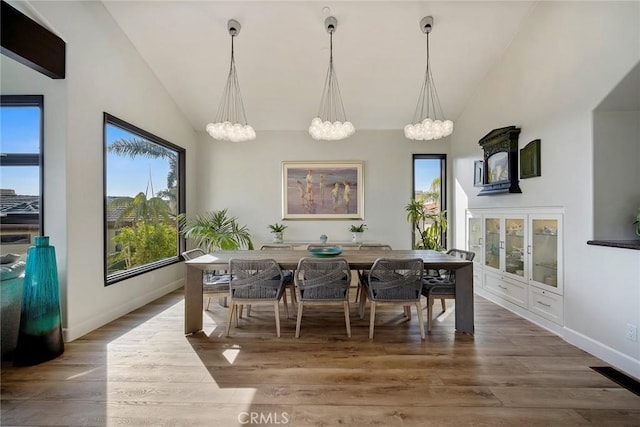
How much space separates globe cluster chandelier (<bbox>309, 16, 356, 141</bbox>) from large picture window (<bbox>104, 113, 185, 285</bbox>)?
2.45 metres

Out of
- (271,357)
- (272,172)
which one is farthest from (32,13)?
(271,357)

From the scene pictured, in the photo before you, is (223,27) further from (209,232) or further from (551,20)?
(551,20)

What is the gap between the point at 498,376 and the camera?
2.11m

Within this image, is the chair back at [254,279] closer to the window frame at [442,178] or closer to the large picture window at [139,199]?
the large picture window at [139,199]

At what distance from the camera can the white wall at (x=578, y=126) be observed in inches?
88.1

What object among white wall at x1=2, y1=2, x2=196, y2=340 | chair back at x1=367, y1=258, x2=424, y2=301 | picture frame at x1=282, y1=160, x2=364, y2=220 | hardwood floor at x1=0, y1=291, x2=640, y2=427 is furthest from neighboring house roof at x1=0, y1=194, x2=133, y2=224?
chair back at x1=367, y1=258, x2=424, y2=301

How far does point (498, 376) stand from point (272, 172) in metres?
4.34

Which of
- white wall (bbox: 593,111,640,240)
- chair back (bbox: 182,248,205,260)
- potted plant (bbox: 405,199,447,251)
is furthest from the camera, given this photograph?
potted plant (bbox: 405,199,447,251)

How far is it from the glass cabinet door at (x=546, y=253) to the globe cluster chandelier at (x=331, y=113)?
7.85 ft

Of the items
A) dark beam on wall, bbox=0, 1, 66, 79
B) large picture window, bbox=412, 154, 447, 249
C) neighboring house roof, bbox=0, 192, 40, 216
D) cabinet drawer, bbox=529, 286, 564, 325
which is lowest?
cabinet drawer, bbox=529, 286, 564, 325

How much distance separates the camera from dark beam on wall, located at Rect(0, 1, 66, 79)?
2.16 meters

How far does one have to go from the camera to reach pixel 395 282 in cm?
273

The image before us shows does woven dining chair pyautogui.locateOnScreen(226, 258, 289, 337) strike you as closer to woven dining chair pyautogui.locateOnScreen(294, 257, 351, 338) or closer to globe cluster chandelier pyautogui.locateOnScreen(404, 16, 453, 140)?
woven dining chair pyautogui.locateOnScreen(294, 257, 351, 338)

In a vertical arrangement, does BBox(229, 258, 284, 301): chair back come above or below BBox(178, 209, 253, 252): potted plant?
below
